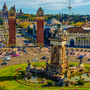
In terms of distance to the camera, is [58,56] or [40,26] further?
[40,26]

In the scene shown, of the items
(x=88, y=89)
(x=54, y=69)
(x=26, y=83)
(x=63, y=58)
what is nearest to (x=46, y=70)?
(x=54, y=69)

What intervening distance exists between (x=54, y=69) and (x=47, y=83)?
966cm

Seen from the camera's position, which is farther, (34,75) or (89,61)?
(89,61)

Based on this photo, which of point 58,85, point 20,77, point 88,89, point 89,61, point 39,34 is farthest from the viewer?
point 39,34

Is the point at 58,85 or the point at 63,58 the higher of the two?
the point at 63,58

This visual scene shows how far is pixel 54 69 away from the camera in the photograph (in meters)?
68.8

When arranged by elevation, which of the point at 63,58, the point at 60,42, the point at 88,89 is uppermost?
the point at 60,42

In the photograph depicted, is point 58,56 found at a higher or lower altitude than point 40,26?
lower

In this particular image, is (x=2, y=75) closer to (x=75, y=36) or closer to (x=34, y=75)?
(x=34, y=75)

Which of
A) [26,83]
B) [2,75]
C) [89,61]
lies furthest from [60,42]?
[89,61]

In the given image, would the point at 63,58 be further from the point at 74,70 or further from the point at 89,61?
the point at 89,61

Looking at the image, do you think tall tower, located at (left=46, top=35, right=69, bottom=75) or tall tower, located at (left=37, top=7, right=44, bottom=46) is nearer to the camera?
tall tower, located at (left=46, top=35, right=69, bottom=75)

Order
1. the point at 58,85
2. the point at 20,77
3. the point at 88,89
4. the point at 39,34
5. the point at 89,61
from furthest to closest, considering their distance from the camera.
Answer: the point at 39,34 → the point at 89,61 → the point at 20,77 → the point at 58,85 → the point at 88,89

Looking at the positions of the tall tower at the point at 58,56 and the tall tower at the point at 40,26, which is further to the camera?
the tall tower at the point at 40,26
